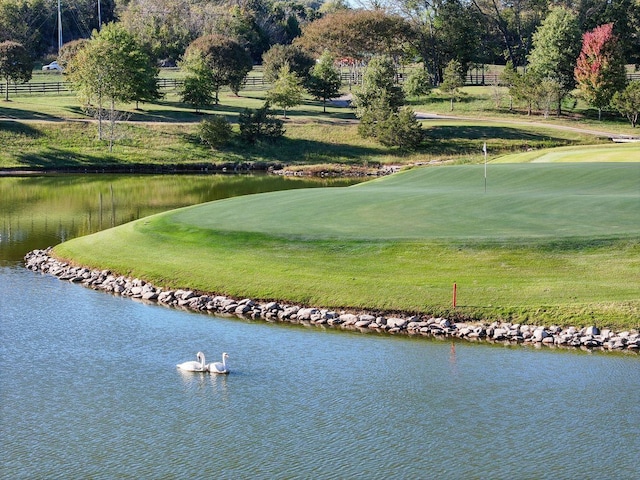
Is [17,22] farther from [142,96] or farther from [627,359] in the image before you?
[627,359]

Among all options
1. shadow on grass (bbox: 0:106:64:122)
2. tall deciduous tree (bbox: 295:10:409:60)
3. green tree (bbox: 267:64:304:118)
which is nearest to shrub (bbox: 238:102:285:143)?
green tree (bbox: 267:64:304:118)

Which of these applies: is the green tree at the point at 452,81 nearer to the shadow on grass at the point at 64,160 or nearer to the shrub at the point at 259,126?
the shrub at the point at 259,126

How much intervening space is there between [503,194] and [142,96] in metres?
68.5

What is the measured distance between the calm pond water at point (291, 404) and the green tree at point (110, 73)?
66.2 m

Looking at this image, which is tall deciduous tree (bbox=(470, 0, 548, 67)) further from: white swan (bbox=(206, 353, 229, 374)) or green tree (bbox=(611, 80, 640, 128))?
white swan (bbox=(206, 353, 229, 374))

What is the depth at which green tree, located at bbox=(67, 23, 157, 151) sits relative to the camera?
323ft

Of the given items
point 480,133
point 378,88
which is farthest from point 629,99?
point 378,88

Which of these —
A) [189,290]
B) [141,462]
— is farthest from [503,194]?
[141,462]

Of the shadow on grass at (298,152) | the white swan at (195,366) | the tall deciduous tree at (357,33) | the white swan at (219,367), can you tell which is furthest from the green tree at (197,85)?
the white swan at (219,367)

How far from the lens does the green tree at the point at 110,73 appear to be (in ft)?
323

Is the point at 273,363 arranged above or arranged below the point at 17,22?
below

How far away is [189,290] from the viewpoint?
118 feet

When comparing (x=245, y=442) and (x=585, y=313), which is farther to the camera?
(x=585, y=313)

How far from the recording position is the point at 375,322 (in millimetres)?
31672
